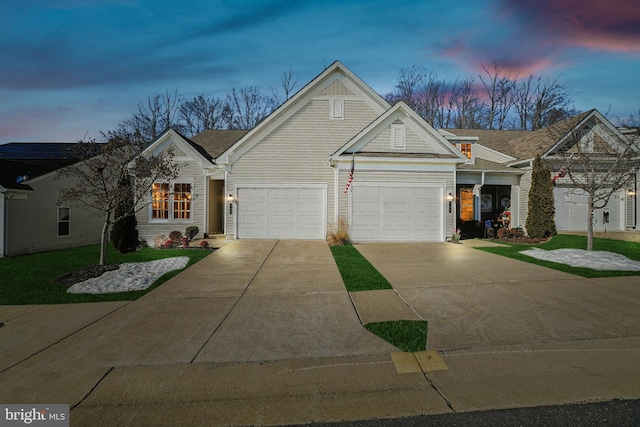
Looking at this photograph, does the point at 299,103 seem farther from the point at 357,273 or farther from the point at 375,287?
the point at 375,287

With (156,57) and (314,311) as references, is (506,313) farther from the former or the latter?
(156,57)

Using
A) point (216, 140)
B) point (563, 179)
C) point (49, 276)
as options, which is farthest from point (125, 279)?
point (563, 179)

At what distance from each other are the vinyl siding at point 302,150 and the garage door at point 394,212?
1.49 m

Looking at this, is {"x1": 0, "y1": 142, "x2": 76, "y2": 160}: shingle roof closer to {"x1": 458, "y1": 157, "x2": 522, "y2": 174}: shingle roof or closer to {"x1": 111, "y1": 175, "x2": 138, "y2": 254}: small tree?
{"x1": 111, "y1": 175, "x2": 138, "y2": 254}: small tree

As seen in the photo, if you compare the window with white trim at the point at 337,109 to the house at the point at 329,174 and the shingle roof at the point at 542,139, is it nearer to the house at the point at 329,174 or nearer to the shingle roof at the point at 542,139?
the house at the point at 329,174

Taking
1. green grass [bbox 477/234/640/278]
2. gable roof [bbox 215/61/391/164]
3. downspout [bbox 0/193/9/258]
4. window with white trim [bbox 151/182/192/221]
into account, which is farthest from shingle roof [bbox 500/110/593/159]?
downspout [bbox 0/193/9/258]

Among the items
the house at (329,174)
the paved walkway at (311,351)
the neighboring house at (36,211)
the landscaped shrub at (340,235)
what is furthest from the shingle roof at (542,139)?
the neighboring house at (36,211)

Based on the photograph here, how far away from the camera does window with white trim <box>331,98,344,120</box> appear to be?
14984 millimetres

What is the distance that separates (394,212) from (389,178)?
149 cm

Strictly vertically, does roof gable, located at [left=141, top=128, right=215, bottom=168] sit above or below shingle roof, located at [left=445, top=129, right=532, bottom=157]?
below

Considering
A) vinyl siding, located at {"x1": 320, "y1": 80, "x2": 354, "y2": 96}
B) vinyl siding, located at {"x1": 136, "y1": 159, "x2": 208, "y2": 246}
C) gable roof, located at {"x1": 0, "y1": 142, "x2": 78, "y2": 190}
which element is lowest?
vinyl siding, located at {"x1": 136, "y1": 159, "x2": 208, "y2": 246}

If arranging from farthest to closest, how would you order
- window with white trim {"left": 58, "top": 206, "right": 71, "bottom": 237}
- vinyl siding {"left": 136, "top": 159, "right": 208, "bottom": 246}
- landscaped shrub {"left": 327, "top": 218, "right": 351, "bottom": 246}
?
vinyl siding {"left": 136, "top": 159, "right": 208, "bottom": 246} < window with white trim {"left": 58, "top": 206, "right": 71, "bottom": 237} < landscaped shrub {"left": 327, "top": 218, "right": 351, "bottom": 246}

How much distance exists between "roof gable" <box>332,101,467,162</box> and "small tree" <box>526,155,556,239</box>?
3.69 m

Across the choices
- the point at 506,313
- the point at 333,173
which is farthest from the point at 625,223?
the point at 506,313
